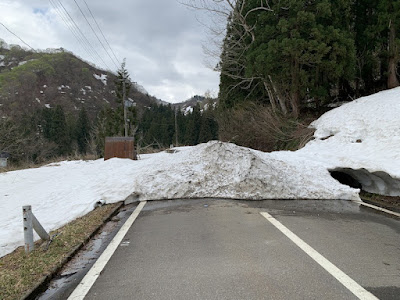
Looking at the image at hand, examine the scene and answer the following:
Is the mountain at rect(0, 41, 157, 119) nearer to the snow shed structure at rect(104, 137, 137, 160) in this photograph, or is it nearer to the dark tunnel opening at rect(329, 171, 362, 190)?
the snow shed structure at rect(104, 137, 137, 160)

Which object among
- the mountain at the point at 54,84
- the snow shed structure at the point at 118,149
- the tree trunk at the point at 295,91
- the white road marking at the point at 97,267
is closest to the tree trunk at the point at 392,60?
the tree trunk at the point at 295,91

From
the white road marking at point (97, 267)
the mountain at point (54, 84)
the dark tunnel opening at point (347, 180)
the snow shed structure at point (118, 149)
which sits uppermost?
the mountain at point (54, 84)

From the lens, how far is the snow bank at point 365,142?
8008 millimetres

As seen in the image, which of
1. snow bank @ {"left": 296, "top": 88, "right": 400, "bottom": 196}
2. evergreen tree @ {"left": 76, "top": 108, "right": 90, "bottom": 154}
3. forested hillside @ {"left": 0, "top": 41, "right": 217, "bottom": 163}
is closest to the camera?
snow bank @ {"left": 296, "top": 88, "right": 400, "bottom": 196}

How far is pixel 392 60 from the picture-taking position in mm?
14789

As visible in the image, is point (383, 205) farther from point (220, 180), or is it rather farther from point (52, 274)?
point (52, 274)

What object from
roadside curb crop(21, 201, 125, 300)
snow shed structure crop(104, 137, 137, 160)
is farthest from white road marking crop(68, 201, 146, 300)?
snow shed structure crop(104, 137, 137, 160)

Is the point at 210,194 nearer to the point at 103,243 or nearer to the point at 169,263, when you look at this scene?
the point at 103,243

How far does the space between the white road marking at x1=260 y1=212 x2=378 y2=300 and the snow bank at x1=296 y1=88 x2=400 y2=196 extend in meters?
4.17

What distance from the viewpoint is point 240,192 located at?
7.56 m

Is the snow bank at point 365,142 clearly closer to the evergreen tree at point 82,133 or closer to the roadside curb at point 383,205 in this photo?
→ the roadside curb at point 383,205

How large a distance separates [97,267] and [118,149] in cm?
1101

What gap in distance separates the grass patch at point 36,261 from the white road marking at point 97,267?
0.44m

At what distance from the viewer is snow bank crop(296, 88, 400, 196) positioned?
8.01 metres
